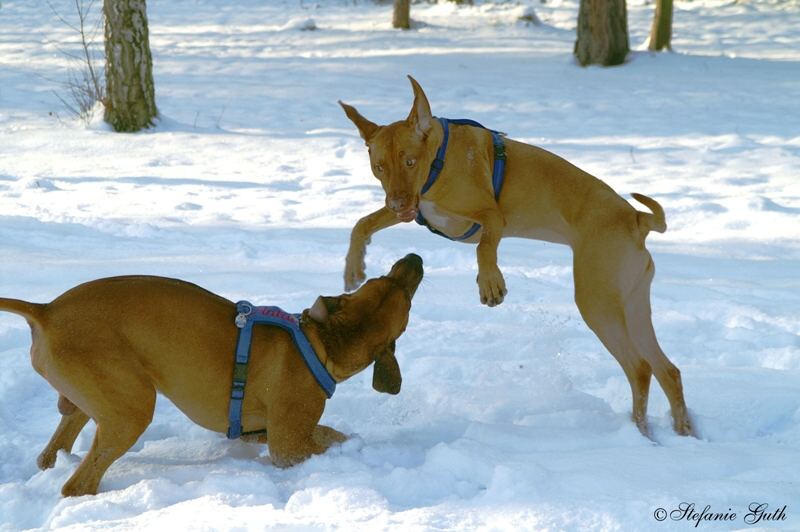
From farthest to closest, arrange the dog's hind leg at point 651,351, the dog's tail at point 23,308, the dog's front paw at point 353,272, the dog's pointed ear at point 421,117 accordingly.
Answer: the dog's front paw at point 353,272
the dog's hind leg at point 651,351
the dog's pointed ear at point 421,117
the dog's tail at point 23,308

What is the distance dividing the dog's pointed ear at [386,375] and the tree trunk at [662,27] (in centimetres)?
1518

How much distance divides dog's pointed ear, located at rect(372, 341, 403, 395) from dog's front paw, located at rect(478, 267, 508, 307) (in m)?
0.72

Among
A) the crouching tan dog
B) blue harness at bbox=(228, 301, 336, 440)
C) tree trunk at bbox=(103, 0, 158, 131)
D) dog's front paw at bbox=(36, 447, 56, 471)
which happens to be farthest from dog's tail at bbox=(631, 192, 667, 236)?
tree trunk at bbox=(103, 0, 158, 131)

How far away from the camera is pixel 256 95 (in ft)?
50.8

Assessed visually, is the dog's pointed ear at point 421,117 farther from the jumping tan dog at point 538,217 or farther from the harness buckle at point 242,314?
the harness buckle at point 242,314

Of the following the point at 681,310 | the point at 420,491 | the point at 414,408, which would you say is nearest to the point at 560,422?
the point at 414,408

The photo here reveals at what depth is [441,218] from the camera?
517 cm

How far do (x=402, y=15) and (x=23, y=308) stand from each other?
63.0 feet

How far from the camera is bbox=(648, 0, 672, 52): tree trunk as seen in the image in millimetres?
17812

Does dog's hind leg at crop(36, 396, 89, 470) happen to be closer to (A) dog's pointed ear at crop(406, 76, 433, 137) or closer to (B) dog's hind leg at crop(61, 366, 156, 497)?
(B) dog's hind leg at crop(61, 366, 156, 497)

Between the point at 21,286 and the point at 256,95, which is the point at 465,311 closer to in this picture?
the point at 21,286

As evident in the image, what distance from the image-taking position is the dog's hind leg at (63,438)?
4262 mm

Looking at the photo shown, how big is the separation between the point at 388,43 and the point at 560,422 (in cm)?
1650

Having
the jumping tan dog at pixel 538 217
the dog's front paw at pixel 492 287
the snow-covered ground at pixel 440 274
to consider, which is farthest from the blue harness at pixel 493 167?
the snow-covered ground at pixel 440 274
